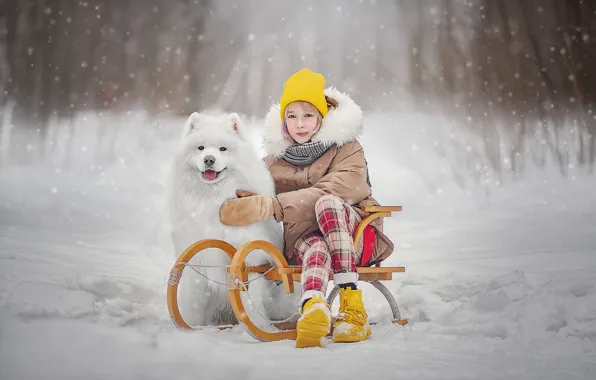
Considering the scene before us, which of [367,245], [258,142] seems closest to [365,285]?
[258,142]

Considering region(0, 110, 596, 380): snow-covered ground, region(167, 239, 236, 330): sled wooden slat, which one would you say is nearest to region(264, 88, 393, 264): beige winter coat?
region(167, 239, 236, 330): sled wooden slat

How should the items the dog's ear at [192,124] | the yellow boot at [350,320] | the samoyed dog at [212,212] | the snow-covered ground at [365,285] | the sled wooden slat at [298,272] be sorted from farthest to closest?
1. the dog's ear at [192,124]
2. the samoyed dog at [212,212]
3. the sled wooden slat at [298,272]
4. the yellow boot at [350,320]
5. the snow-covered ground at [365,285]

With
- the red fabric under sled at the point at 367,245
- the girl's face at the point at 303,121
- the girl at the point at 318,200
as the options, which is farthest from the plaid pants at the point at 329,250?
the girl's face at the point at 303,121

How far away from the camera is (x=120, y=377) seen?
4.16 ft

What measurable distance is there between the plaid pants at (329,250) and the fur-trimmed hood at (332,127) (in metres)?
0.28

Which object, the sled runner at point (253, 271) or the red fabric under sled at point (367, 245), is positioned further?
the red fabric under sled at point (367, 245)

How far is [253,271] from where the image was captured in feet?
6.53

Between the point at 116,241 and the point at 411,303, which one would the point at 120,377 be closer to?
the point at 411,303

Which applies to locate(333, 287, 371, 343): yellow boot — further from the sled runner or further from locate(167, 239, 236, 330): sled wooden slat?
locate(167, 239, 236, 330): sled wooden slat

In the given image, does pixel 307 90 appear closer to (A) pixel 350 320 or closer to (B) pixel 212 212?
(B) pixel 212 212

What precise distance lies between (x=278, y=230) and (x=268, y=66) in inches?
120

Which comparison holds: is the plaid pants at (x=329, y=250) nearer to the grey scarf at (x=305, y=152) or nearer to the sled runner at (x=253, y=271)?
the sled runner at (x=253, y=271)

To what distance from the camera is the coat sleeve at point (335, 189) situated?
194 centimetres

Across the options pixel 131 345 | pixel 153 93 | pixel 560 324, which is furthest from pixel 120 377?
pixel 153 93
